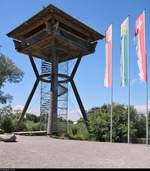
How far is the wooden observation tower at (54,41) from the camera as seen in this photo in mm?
34344

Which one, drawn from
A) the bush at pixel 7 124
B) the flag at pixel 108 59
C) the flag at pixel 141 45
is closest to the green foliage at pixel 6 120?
the bush at pixel 7 124

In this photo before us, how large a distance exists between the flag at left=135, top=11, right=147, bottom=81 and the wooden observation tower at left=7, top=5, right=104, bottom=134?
9.45 meters

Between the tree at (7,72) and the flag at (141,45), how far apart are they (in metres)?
19.7

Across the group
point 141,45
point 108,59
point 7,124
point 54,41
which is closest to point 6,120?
point 7,124

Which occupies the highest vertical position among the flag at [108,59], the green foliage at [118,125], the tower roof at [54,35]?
the tower roof at [54,35]

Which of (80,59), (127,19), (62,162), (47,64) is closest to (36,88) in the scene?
(47,64)

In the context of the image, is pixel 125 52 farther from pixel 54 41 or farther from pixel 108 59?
pixel 54 41

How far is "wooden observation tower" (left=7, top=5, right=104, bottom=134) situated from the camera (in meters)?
34.3

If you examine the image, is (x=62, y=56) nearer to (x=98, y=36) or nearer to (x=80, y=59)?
(x=80, y=59)

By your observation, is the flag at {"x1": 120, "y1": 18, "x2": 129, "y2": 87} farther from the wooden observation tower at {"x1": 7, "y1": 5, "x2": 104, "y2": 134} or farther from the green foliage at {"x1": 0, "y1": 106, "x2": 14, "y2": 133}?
the green foliage at {"x1": 0, "y1": 106, "x2": 14, "y2": 133}

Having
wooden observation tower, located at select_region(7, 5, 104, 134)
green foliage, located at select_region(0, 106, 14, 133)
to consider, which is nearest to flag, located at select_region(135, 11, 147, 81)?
wooden observation tower, located at select_region(7, 5, 104, 134)

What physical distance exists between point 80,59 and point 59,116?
682cm

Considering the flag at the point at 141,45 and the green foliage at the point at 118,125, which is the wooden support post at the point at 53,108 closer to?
the green foliage at the point at 118,125

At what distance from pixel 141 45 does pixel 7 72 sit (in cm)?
2092
